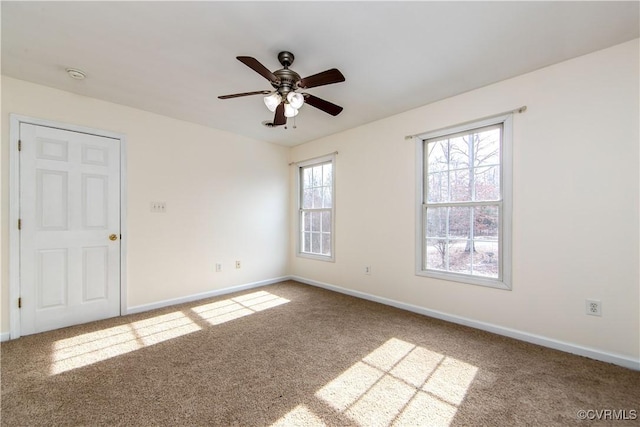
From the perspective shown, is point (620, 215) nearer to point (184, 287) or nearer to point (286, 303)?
point (286, 303)

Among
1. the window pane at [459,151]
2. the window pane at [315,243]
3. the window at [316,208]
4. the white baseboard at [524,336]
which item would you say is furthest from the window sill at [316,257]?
the window pane at [459,151]

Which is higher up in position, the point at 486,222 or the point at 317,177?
the point at 317,177

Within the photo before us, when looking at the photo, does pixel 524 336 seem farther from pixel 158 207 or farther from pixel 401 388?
pixel 158 207

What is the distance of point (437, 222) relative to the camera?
10.5ft

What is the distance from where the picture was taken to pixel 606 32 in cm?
198

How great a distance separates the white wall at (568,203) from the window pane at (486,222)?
0.19 metres

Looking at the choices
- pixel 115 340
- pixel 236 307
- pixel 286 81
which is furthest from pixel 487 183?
pixel 115 340

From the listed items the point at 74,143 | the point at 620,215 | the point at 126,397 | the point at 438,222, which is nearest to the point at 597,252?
the point at 620,215

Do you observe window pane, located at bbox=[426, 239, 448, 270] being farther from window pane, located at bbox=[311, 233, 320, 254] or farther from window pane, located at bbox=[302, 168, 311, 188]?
window pane, located at bbox=[302, 168, 311, 188]

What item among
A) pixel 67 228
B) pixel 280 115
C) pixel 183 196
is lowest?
pixel 67 228

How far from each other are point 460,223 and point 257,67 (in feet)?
8.39

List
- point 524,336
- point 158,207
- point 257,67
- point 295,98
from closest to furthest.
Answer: point 257,67 < point 295,98 < point 524,336 < point 158,207

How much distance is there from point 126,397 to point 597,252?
3.62 metres

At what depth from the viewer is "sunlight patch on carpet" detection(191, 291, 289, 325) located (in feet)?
10.3
